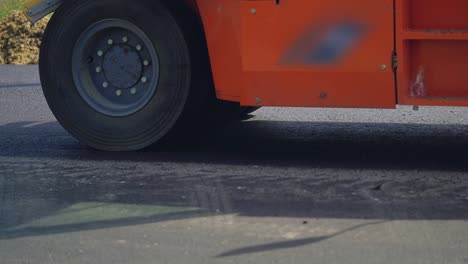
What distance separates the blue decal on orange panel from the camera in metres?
6.14

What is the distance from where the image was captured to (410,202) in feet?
17.9

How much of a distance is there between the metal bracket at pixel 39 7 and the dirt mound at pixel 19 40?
5289 millimetres

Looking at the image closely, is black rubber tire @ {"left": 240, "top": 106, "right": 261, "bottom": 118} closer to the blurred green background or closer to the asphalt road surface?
the asphalt road surface

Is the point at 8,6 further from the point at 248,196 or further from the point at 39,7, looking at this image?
the point at 248,196

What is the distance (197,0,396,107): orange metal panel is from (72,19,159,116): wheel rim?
593 millimetres

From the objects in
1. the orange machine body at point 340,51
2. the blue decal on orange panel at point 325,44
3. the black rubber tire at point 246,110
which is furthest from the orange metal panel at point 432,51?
the black rubber tire at point 246,110

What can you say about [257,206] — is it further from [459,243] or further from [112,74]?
[112,74]

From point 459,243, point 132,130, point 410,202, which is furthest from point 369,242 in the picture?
point 132,130

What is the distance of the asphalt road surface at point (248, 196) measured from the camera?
475 cm

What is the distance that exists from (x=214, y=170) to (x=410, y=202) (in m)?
1.37

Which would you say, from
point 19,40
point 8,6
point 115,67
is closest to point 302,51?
point 115,67

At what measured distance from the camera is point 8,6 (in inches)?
587

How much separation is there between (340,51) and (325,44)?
10 cm

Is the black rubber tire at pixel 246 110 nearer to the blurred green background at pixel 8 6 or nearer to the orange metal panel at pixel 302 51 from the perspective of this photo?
the orange metal panel at pixel 302 51
